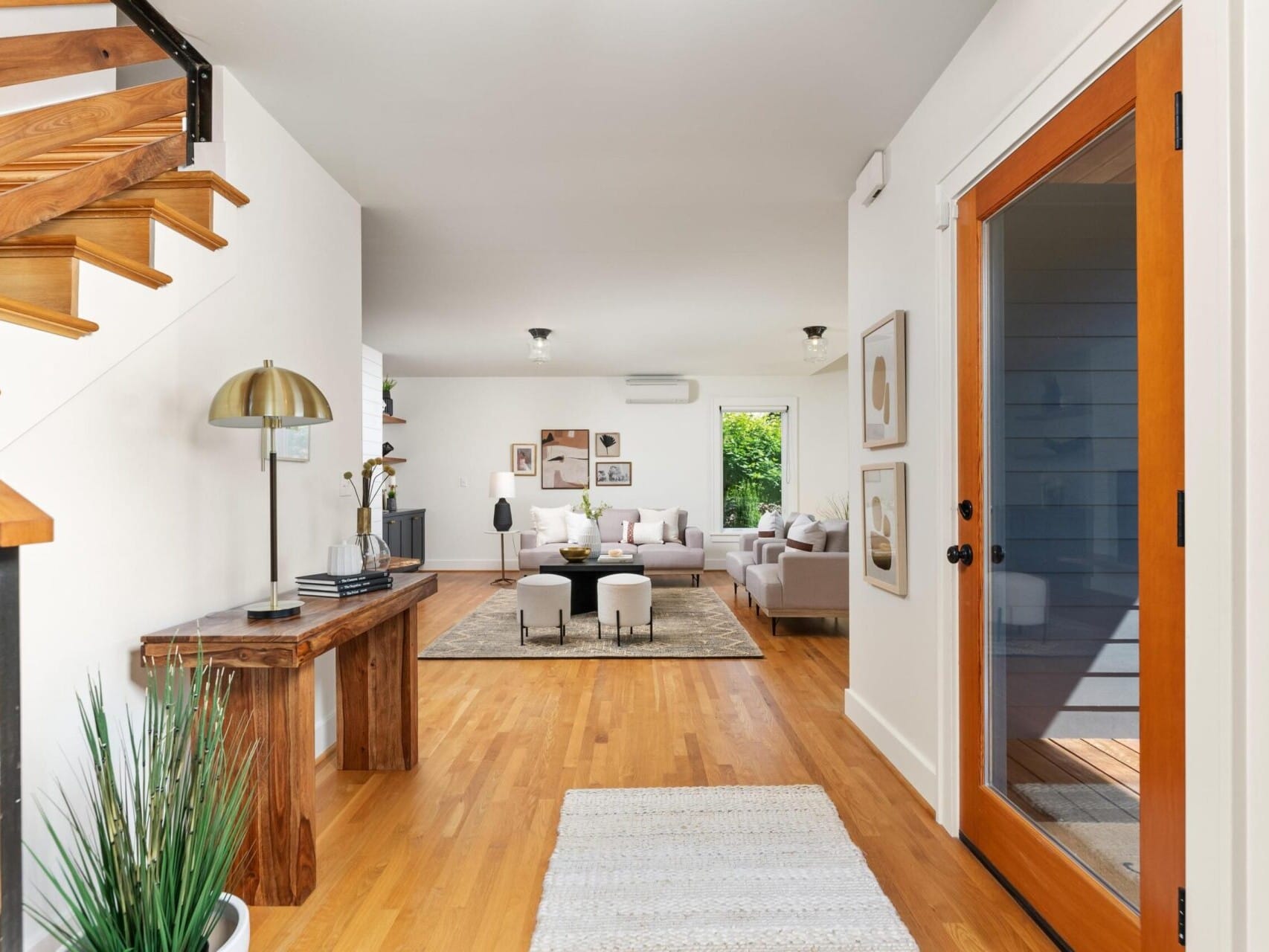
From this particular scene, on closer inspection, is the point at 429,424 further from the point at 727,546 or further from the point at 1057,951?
the point at 1057,951

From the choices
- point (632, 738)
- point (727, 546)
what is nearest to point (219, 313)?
point (632, 738)

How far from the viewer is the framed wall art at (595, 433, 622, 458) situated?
9.64m

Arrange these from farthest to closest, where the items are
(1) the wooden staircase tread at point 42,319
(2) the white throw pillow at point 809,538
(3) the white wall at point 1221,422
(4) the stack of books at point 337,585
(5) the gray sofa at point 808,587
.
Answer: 1. (2) the white throw pillow at point 809,538
2. (5) the gray sofa at point 808,587
3. (4) the stack of books at point 337,585
4. (1) the wooden staircase tread at point 42,319
5. (3) the white wall at point 1221,422

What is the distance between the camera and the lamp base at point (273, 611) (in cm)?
218

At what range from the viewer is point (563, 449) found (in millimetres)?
9617

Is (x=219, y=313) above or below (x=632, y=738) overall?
above

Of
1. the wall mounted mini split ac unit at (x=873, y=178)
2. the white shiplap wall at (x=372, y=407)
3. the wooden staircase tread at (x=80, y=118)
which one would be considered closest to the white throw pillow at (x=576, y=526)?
the white shiplap wall at (x=372, y=407)

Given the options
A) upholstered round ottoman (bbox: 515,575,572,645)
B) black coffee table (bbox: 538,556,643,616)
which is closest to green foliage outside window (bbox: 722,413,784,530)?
black coffee table (bbox: 538,556,643,616)

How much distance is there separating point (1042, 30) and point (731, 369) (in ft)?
24.0

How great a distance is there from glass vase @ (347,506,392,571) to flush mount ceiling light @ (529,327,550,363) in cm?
372

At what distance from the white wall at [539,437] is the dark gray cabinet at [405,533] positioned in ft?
1.61

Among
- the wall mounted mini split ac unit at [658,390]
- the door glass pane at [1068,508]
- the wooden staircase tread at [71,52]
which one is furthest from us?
the wall mounted mini split ac unit at [658,390]

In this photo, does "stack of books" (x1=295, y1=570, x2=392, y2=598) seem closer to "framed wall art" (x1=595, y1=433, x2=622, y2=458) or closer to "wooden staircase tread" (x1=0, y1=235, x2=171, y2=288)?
"wooden staircase tread" (x1=0, y1=235, x2=171, y2=288)

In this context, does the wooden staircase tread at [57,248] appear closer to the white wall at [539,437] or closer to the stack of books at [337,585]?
the stack of books at [337,585]
